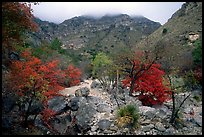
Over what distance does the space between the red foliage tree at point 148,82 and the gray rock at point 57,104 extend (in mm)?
7406

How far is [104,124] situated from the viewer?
79.5ft

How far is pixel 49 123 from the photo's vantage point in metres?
26.2

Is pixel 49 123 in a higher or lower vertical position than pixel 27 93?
lower

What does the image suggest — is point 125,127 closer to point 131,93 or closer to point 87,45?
point 131,93

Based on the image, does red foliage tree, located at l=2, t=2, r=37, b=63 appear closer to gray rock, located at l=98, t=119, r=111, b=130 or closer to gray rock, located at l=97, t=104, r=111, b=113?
gray rock, located at l=98, t=119, r=111, b=130

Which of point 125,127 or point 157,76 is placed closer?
point 125,127

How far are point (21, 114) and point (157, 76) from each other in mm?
14370

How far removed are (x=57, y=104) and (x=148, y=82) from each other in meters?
9.56

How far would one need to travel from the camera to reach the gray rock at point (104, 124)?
24027 millimetres

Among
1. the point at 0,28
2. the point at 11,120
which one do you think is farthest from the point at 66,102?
the point at 0,28

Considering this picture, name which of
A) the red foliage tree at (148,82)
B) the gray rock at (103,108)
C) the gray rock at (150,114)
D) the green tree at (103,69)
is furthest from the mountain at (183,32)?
the gray rock at (150,114)

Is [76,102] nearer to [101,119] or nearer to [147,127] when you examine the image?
[101,119]

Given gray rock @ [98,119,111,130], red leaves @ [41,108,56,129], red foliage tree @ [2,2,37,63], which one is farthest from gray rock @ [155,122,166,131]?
red foliage tree @ [2,2,37,63]

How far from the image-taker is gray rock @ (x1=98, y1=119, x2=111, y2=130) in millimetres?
24027
